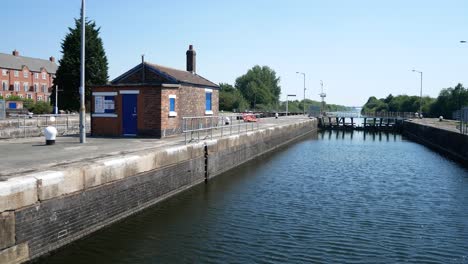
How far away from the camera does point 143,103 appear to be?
21.0 m

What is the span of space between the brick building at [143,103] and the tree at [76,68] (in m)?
31.4

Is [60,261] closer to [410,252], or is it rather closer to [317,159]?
[410,252]

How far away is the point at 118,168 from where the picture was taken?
11797mm

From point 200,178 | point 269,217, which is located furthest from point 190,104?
point 269,217

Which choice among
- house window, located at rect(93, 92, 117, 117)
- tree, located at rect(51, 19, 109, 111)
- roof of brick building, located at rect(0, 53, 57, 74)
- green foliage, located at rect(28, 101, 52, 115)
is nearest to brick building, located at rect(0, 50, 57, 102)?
roof of brick building, located at rect(0, 53, 57, 74)

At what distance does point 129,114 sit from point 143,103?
107cm

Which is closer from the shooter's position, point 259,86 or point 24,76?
point 24,76

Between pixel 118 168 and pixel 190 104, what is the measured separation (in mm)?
13166

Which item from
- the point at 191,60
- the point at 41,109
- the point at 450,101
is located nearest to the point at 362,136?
the point at 450,101

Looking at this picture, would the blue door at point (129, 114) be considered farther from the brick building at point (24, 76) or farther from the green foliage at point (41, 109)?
the brick building at point (24, 76)

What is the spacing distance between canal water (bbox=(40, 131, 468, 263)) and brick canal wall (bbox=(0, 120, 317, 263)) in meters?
0.37

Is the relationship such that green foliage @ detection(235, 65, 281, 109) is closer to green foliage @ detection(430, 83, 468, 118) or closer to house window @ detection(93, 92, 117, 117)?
green foliage @ detection(430, 83, 468, 118)

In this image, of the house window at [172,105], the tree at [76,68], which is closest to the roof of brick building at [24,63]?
the tree at [76,68]

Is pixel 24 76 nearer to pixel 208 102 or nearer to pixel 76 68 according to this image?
pixel 76 68
